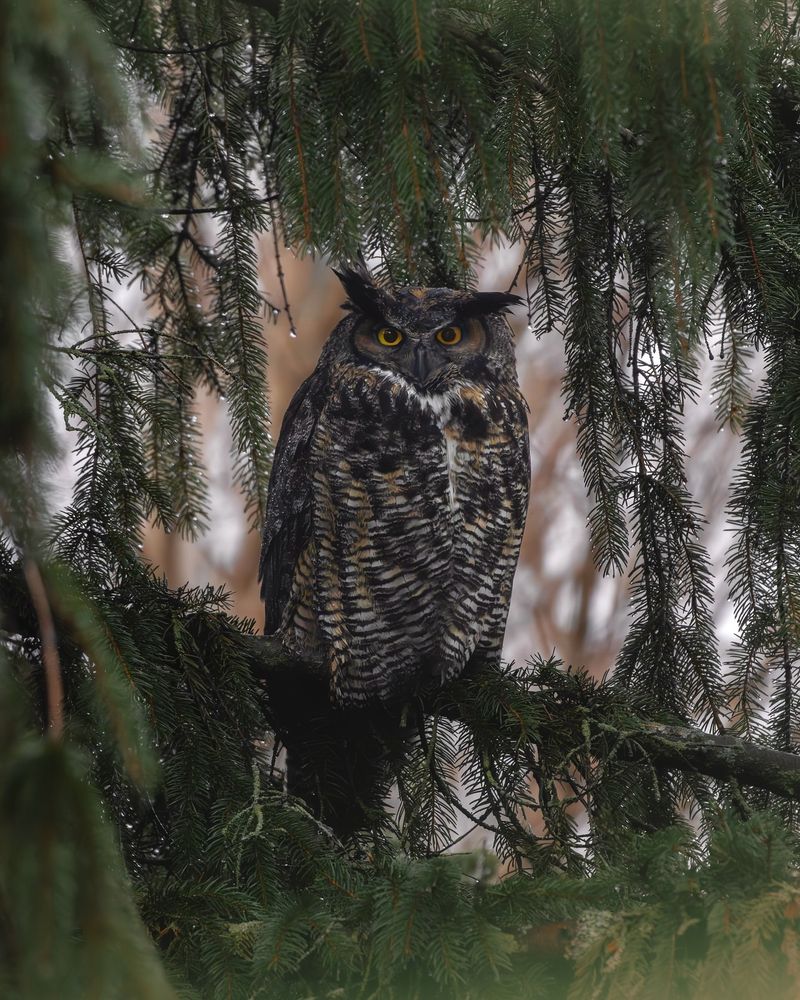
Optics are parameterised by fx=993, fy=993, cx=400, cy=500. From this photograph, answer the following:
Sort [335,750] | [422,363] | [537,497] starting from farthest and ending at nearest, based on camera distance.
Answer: [537,497] < [422,363] < [335,750]

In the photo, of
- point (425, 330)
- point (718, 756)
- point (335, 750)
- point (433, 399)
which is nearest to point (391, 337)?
point (425, 330)

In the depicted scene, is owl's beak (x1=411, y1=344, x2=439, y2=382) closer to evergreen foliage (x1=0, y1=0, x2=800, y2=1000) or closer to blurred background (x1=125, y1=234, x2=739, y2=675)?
evergreen foliage (x1=0, y1=0, x2=800, y2=1000)

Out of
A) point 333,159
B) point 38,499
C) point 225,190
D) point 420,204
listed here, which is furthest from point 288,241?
point 38,499

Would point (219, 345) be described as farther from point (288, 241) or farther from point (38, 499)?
point (38, 499)

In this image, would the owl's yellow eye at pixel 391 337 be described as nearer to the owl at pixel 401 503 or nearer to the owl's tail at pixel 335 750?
the owl at pixel 401 503

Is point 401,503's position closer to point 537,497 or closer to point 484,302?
point 484,302

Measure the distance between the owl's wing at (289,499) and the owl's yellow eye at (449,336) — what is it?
30 centimetres

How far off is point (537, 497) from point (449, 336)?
646 cm

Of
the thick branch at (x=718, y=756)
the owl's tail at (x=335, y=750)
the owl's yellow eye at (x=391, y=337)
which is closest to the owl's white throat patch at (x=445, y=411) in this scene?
the owl's yellow eye at (x=391, y=337)

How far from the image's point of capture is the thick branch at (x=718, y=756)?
174 cm

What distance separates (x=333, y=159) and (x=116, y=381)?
0.50 metres

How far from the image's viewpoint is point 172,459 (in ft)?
8.36

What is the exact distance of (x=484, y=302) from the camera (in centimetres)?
241

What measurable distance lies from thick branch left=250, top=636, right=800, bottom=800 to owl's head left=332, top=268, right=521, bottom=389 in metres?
0.93
